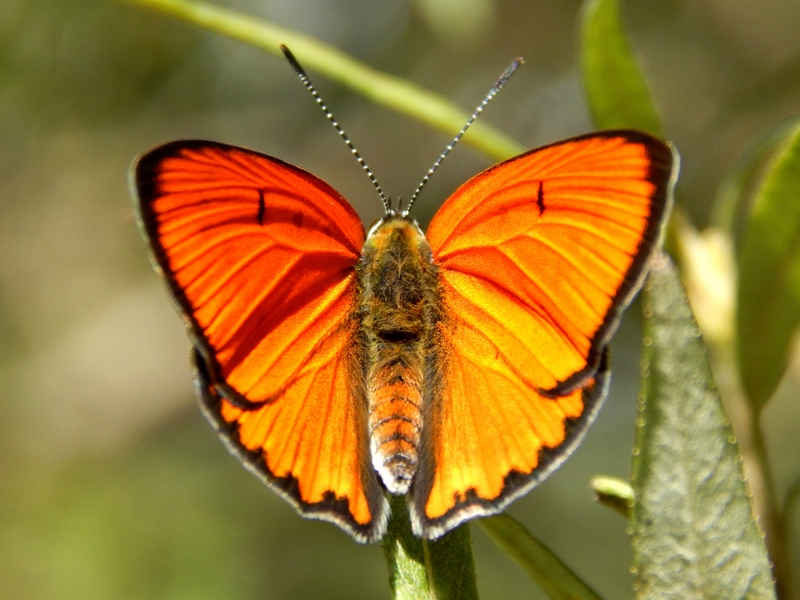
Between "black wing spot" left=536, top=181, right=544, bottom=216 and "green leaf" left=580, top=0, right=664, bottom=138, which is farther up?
"green leaf" left=580, top=0, right=664, bottom=138

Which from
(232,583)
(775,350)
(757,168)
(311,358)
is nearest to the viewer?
(775,350)

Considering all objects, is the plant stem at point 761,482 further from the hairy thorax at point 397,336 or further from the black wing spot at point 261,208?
the black wing spot at point 261,208

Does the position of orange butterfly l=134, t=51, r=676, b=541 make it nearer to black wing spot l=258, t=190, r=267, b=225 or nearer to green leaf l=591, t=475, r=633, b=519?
black wing spot l=258, t=190, r=267, b=225

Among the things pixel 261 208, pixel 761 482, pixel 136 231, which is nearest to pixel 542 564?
pixel 761 482

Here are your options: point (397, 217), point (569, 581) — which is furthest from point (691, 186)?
point (569, 581)

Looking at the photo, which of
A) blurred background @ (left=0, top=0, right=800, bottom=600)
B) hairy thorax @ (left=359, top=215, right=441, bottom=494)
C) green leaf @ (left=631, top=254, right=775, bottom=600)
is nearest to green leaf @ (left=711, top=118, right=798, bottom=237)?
hairy thorax @ (left=359, top=215, right=441, bottom=494)

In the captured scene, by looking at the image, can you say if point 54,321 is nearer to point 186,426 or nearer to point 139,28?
point 186,426

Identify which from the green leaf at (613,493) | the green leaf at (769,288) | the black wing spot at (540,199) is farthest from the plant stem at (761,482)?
the black wing spot at (540,199)

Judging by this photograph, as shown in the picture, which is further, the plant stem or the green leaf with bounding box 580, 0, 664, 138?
the green leaf with bounding box 580, 0, 664, 138
